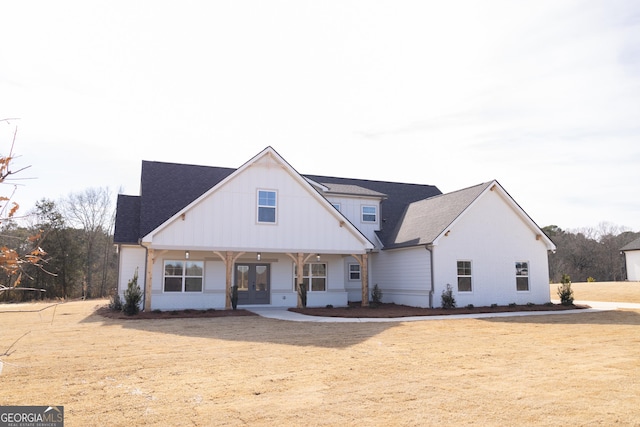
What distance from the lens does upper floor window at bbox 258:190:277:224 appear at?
21656 mm

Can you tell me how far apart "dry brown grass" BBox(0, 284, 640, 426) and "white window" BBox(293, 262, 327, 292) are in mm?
9205

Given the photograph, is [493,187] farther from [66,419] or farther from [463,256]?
[66,419]

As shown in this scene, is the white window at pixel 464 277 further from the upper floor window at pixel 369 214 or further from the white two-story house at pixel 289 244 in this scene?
the upper floor window at pixel 369 214

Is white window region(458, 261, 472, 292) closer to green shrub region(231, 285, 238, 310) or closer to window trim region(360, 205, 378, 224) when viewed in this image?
window trim region(360, 205, 378, 224)

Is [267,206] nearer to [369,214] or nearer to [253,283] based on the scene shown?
[253,283]

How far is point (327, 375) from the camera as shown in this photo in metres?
8.50

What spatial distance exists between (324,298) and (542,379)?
53.0 ft

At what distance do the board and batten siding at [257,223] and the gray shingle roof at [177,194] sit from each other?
2259mm

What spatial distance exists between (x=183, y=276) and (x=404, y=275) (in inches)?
417

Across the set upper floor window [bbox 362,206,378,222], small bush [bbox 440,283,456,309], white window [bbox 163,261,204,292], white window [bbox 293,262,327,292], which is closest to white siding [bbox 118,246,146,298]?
white window [bbox 163,261,204,292]

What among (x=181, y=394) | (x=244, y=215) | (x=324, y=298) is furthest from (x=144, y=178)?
(x=181, y=394)

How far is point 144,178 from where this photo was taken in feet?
79.5

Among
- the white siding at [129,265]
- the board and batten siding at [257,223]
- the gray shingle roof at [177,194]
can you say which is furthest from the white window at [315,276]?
the white siding at [129,265]

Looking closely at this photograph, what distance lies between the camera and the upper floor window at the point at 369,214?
27.7 metres
